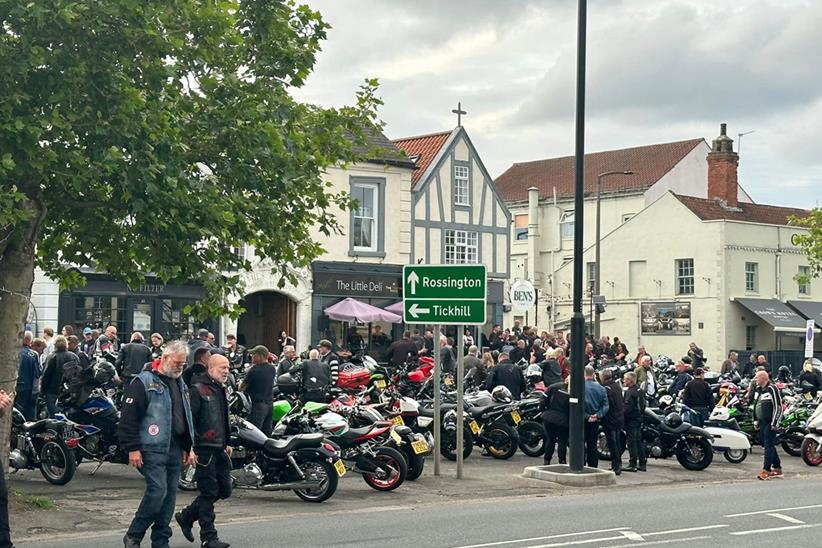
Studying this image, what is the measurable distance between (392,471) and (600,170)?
55.1m

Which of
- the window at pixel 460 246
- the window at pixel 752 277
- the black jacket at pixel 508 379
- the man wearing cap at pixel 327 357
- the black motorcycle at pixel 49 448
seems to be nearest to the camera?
the black motorcycle at pixel 49 448

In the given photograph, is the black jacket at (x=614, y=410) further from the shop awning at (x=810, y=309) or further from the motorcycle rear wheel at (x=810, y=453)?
the shop awning at (x=810, y=309)

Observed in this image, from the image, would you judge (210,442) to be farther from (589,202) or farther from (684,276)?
(589,202)

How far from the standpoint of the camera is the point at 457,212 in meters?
44.1

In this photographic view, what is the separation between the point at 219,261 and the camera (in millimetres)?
14281

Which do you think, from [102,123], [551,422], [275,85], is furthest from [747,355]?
[102,123]

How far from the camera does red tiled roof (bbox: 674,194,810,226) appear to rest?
52750 mm

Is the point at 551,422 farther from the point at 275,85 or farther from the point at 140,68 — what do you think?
A: the point at 140,68

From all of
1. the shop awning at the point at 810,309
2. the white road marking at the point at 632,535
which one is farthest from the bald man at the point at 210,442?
the shop awning at the point at 810,309

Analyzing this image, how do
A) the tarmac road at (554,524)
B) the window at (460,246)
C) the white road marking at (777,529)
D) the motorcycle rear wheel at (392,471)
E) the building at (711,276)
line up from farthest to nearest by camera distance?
the building at (711,276) < the window at (460,246) < the motorcycle rear wheel at (392,471) < the white road marking at (777,529) < the tarmac road at (554,524)

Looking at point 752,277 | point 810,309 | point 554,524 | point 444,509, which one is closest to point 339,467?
point 444,509

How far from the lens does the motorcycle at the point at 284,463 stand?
1410 cm

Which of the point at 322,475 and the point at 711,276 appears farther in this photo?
the point at 711,276

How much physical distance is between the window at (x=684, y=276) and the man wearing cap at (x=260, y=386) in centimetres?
3752
